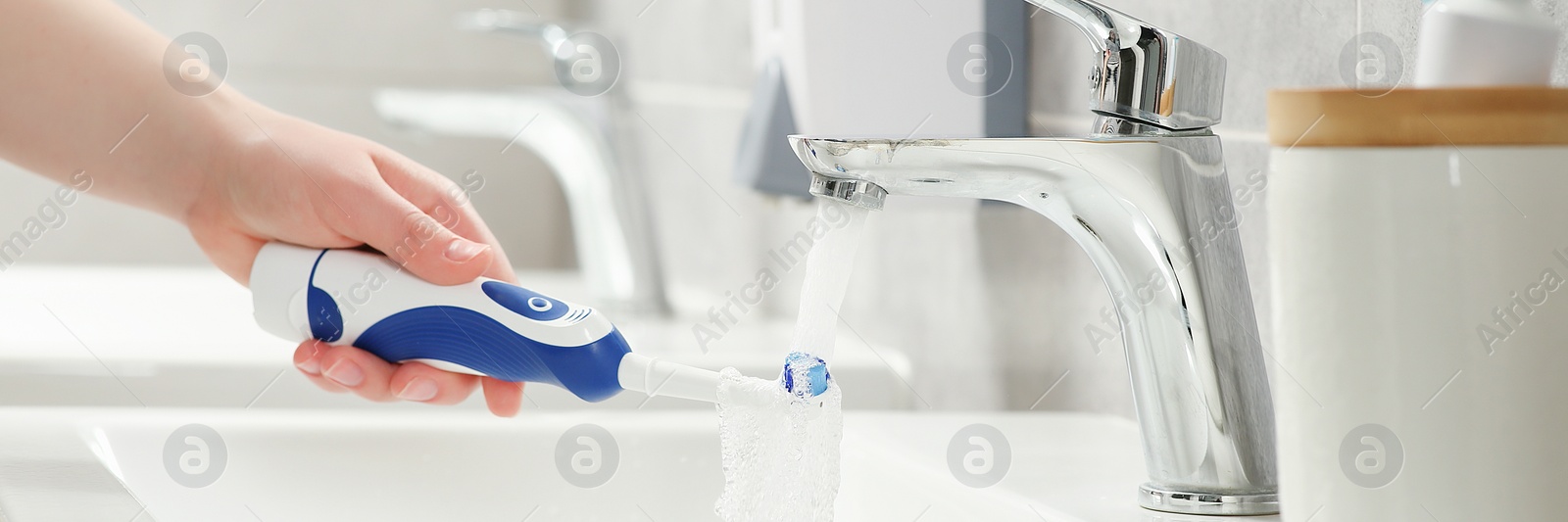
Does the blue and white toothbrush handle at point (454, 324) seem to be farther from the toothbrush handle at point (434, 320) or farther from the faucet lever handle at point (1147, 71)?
the faucet lever handle at point (1147, 71)

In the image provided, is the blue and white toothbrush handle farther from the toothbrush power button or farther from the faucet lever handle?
the faucet lever handle

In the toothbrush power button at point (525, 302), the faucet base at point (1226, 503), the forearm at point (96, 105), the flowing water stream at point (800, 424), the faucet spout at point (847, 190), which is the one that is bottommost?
the faucet base at point (1226, 503)

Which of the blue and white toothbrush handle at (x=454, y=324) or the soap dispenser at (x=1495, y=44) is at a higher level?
the soap dispenser at (x=1495, y=44)

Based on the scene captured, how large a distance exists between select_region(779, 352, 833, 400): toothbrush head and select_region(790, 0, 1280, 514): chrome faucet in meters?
0.04

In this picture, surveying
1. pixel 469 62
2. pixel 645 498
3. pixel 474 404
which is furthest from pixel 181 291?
pixel 469 62

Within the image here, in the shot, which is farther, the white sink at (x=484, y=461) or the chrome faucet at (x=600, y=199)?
the chrome faucet at (x=600, y=199)

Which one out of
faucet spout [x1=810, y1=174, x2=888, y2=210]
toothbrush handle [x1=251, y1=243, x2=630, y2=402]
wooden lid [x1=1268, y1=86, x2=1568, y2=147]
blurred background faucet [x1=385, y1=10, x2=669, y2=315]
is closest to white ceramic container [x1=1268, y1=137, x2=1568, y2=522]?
wooden lid [x1=1268, y1=86, x2=1568, y2=147]

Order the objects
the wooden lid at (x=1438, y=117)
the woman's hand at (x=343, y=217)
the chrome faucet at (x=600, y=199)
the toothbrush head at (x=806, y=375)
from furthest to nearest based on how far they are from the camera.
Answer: the chrome faucet at (x=600, y=199)
the woman's hand at (x=343, y=217)
the toothbrush head at (x=806, y=375)
the wooden lid at (x=1438, y=117)

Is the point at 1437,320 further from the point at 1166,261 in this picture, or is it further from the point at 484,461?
the point at 484,461

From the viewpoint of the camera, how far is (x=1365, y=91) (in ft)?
0.79

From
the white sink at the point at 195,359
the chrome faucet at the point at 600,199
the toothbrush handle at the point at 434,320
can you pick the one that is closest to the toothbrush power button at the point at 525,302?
the toothbrush handle at the point at 434,320

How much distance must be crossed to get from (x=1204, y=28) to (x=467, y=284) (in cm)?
28

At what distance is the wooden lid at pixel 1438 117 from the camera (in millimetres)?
235

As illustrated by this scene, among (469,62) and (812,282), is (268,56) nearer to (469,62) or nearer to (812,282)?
(469,62)
